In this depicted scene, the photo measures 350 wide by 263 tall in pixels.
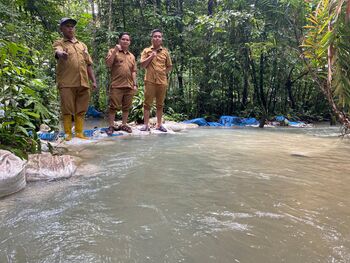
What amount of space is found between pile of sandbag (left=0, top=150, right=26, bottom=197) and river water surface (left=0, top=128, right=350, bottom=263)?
0.22 feet

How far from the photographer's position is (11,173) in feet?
6.49

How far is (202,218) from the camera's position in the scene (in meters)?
1.62

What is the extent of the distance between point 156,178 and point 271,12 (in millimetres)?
6825

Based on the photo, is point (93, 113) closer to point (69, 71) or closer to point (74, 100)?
point (74, 100)

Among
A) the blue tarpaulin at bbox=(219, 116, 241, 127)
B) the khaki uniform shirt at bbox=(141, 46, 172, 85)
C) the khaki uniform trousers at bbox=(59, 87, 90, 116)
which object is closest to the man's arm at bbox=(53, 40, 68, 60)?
the khaki uniform trousers at bbox=(59, 87, 90, 116)

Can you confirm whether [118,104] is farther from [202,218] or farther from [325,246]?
[325,246]

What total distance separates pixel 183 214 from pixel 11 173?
3.65ft

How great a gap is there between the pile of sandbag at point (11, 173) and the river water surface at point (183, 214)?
7 cm

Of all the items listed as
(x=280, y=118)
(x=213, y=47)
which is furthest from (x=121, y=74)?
(x=280, y=118)

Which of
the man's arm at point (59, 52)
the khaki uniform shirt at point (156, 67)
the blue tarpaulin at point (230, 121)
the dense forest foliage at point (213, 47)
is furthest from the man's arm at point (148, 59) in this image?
the blue tarpaulin at point (230, 121)

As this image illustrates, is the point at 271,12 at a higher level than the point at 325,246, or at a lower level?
higher

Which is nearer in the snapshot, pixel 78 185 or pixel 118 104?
pixel 78 185

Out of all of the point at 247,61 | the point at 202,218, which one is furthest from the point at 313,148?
the point at 247,61

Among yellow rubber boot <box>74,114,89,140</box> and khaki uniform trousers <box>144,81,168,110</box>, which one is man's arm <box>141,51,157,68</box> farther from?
yellow rubber boot <box>74,114,89,140</box>
